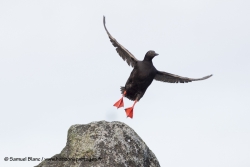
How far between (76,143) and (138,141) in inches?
44.9

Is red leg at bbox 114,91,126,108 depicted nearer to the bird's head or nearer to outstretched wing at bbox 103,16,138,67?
outstretched wing at bbox 103,16,138,67

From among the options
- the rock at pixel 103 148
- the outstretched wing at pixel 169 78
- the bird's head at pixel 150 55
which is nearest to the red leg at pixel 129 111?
the outstretched wing at pixel 169 78

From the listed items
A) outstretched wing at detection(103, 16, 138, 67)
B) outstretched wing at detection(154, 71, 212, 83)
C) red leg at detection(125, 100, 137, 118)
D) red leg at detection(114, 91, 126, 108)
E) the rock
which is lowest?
the rock

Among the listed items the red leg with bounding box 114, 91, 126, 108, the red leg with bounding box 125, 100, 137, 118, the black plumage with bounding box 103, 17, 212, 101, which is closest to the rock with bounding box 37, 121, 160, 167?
the black plumage with bounding box 103, 17, 212, 101

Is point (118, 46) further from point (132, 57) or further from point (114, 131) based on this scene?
point (114, 131)

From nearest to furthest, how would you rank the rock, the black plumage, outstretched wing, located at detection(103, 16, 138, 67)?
1. the rock
2. the black plumage
3. outstretched wing, located at detection(103, 16, 138, 67)

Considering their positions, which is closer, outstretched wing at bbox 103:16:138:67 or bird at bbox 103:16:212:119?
bird at bbox 103:16:212:119

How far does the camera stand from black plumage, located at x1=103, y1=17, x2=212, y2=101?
1482cm

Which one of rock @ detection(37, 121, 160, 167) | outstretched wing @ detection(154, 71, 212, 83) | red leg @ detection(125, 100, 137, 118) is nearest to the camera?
rock @ detection(37, 121, 160, 167)

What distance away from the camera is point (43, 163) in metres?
9.28

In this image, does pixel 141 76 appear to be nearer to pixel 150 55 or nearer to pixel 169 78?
pixel 150 55

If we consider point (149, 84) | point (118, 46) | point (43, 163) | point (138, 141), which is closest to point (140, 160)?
point (138, 141)

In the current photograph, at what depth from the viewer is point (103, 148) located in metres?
9.02

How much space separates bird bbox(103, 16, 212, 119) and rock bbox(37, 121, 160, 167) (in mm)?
5339
